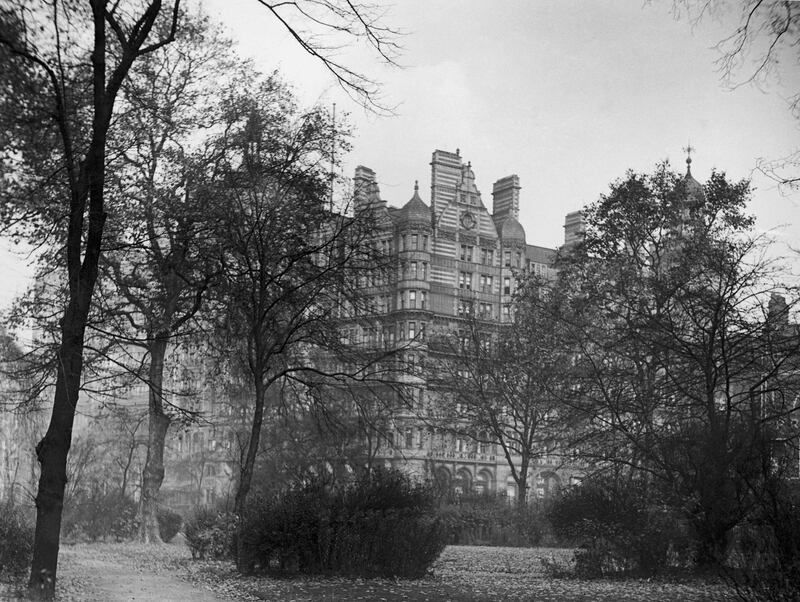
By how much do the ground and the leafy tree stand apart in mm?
1210

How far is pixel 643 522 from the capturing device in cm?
1068

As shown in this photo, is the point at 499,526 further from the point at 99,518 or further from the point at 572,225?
the point at 572,225

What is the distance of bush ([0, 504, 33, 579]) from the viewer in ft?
28.2

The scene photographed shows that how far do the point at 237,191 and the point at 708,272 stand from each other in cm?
867

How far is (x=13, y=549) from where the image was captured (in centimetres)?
898

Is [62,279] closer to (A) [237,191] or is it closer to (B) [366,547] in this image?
(A) [237,191]

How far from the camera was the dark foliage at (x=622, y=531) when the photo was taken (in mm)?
10641

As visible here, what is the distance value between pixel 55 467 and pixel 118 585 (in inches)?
78.6

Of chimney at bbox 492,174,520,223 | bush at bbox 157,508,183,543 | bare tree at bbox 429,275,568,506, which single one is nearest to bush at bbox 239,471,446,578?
bush at bbox 157,508,183,543

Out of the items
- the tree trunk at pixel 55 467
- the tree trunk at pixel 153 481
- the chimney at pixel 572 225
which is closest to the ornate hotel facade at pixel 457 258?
the chimney at pixel 572 225

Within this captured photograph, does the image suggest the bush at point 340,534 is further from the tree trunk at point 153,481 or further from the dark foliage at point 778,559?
the tree trunk at point 153,481

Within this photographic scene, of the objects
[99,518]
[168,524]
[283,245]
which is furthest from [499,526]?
[283,245]

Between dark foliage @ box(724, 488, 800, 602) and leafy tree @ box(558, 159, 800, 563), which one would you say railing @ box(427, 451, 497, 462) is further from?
dark foliage @ box(724, 488, 800, 602)

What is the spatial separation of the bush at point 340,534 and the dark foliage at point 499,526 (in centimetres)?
969
